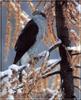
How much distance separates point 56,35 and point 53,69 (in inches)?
4.0

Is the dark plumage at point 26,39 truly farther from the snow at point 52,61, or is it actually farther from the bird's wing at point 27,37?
the snow at point 52,61

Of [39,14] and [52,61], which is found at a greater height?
[39,14]

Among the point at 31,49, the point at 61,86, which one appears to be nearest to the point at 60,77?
the point at 61,86

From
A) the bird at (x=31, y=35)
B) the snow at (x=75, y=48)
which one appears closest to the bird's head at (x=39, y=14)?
the bird at (x=31, y=35)

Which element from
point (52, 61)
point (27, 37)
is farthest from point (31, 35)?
point (52, 61)

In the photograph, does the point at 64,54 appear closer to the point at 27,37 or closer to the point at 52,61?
the point at 52,61

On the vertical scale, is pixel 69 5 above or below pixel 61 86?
above

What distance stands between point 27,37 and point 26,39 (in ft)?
0.09

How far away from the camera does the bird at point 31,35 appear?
0.81m

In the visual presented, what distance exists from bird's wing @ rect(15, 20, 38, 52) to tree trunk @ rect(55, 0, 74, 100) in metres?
0.09

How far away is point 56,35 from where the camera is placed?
31.5 inches

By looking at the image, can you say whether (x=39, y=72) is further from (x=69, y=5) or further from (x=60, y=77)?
(x=69, y=5)

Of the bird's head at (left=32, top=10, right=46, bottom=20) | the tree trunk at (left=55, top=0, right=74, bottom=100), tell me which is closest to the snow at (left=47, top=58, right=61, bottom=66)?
the tree trunk at (left=55, top=0, right=74, bottom=100)

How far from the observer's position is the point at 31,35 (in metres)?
0.87
